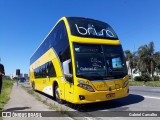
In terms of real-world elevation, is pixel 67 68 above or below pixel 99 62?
below

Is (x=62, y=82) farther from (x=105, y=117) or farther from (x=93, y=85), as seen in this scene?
(x=105, y=117)

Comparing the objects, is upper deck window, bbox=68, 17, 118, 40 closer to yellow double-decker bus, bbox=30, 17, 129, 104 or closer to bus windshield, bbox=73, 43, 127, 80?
yellow double-decker bus, bbox=30, 17, 129, 104

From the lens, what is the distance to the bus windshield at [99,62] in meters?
11.3

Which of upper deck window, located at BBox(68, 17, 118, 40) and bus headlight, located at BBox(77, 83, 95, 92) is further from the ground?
upper deck window, located at BBox(68, 17, 118, 40)

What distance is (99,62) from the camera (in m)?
11.6

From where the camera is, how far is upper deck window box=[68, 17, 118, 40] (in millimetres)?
12051

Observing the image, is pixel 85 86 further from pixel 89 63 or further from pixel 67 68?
pixel 67 68

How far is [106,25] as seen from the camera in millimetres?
13195

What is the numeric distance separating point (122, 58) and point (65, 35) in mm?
2633

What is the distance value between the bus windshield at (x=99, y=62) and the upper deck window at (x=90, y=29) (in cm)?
57

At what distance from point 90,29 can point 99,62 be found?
1706mm

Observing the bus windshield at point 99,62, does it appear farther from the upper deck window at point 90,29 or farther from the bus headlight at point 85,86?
the upper deck window at point 90,29

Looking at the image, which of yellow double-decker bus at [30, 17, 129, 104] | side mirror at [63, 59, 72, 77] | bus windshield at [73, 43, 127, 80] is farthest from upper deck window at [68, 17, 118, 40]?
side mirror at [63, 59, 72, 77]

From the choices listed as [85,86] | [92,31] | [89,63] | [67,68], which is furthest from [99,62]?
[92,31]
